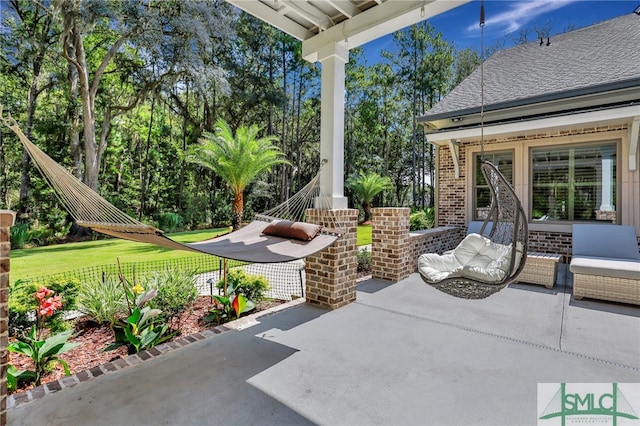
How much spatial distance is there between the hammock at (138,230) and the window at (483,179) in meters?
5.13

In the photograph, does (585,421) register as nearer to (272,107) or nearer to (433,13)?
(433,13)

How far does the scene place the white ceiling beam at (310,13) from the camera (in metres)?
3.59

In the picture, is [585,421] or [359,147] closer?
[585,421]

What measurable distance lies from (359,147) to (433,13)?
17.6 m

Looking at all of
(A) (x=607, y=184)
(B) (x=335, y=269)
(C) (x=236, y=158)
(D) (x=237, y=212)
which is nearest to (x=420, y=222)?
(A) (x=607, y=184)

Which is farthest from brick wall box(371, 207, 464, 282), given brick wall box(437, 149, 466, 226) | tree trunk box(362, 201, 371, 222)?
tree trunk box(362, 201, 371, 222)

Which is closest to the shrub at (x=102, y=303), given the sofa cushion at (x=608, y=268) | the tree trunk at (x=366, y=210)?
the sofa cushion at (x=608, y=268)

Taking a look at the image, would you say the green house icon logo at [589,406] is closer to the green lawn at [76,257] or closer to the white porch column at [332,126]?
the white porch column at [332,126]

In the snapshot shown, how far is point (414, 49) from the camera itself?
55.0ft

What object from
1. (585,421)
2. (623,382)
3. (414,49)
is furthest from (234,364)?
(414,49)

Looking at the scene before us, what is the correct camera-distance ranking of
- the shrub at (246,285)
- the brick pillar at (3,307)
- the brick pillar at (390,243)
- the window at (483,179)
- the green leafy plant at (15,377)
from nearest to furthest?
1. the brick pillar at (3,307)
2. the green leafy plant at (15,377)
3. the shrub at (246,285)
4. the brick pillar at (390,243)
5. the window at (483,179)

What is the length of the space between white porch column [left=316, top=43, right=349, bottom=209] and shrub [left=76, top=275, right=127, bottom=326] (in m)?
2.55

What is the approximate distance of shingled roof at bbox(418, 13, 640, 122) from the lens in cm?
553

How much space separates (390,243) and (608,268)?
9.21ft
